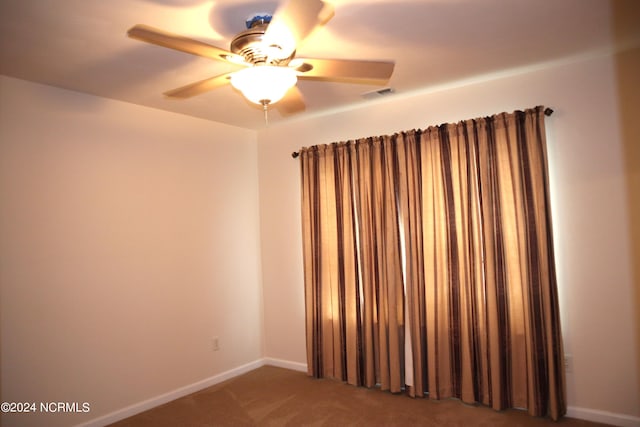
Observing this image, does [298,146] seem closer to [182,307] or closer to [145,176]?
[145,176]

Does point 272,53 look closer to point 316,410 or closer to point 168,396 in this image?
point 316,410

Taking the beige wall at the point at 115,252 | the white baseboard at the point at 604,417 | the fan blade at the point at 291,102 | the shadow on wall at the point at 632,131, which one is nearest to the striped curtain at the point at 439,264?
the white baseboard at the point at 604,417

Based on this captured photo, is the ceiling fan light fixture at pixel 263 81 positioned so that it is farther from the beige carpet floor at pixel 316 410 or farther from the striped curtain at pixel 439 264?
the beige carpet floor at pixel 316 410

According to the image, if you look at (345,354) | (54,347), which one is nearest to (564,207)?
(345,354)

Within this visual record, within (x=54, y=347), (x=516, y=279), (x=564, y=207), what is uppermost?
(x=564, y=207)

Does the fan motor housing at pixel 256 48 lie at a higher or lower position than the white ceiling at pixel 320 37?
lower

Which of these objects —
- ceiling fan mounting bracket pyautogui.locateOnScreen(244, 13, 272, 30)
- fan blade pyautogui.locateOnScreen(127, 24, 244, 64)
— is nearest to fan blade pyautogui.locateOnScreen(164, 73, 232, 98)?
fan blade pyautogui.locateOnScreen(127, 24, 244, 64)

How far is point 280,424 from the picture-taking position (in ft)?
9.39

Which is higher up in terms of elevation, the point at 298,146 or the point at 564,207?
the point at 298,146

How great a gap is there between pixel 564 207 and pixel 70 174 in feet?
11.4

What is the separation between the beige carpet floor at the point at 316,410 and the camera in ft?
9.14

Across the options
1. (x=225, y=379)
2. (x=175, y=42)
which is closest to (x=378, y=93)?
(x=175, y=42)

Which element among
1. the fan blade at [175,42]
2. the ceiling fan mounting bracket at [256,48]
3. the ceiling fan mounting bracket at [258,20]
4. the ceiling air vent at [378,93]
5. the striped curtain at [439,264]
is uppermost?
the ceiling air vent at [378,93]

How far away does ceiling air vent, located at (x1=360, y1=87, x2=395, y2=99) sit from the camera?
3.22m
